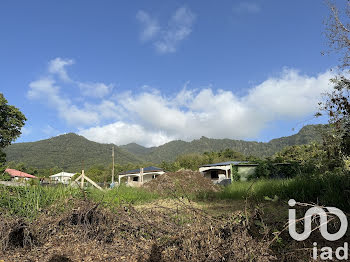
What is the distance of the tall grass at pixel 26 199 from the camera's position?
4.00 meters

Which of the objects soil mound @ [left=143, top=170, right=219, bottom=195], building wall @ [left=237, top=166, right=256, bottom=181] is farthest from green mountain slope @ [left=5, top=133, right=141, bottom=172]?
soil mound @ [left=143, top=170, right=219, bottom=195]

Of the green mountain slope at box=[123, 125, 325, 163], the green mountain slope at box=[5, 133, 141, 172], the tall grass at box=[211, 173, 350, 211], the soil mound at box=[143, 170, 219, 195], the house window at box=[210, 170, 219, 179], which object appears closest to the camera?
the tall grass at box=[211, 173, 350, 211]

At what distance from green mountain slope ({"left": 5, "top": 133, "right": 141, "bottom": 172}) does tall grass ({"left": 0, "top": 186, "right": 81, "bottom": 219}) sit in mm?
66329

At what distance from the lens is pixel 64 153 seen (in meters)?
79.6

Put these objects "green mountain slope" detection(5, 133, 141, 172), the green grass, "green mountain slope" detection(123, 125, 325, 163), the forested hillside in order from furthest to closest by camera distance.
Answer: "green mountain slope" detection(123, 125, 325, 163), the forested hillside, "green mountain slope" detection(5, 133, 141, 172), the green grass

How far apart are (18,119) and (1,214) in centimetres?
2770

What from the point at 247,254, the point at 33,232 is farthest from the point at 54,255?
the point at 247,254

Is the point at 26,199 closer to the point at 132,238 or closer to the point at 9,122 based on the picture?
the point at 132,238

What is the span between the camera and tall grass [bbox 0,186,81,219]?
4.00 m

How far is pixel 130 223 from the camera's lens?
3.23 m

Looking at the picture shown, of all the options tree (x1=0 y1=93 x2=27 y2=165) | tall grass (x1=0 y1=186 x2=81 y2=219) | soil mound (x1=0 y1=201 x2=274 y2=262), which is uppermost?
tree (x1=0 y1=93 x2=27 y2=165)

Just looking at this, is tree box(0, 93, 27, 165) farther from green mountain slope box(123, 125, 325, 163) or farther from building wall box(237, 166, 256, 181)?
green mountain slope box(123, 125, 325, 163)

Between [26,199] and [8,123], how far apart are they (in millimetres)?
26290

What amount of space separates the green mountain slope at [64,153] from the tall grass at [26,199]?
66329mm
